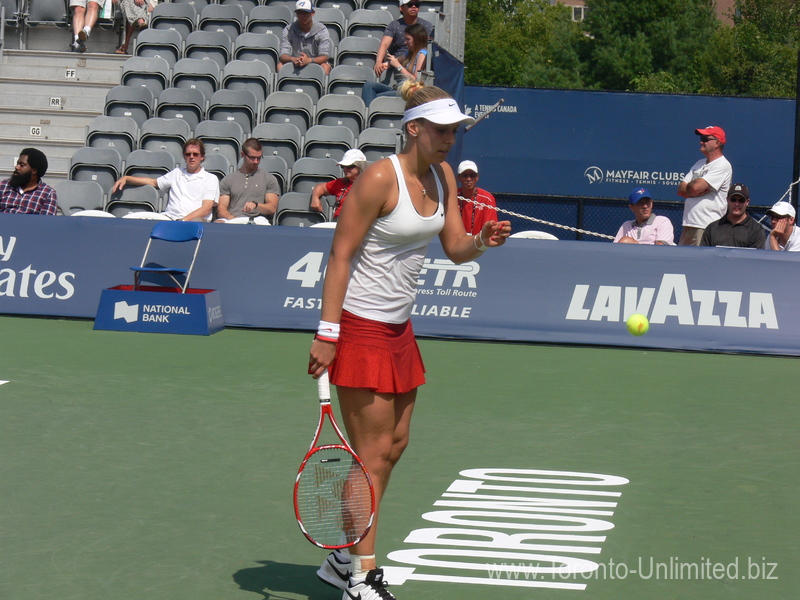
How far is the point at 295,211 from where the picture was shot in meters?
13.5

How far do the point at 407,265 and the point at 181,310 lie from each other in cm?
703

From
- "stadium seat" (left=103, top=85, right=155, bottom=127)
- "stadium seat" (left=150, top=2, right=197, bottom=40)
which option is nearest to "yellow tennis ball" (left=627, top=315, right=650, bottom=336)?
"stadium seat" (left=103, top=85, right=155, bottom=127)

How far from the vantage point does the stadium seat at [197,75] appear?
16.0m

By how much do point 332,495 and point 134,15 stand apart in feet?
49.1

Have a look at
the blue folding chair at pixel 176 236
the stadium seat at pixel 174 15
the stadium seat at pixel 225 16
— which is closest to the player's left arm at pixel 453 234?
the blue folding chair at pixel 176 236

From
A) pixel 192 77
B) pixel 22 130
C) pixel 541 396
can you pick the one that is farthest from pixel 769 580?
pixel 22 130

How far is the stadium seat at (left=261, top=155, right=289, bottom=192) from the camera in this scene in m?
14.1

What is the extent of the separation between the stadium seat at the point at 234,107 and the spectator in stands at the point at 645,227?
5834 mm

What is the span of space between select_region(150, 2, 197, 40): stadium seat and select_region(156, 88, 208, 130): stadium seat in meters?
2.42

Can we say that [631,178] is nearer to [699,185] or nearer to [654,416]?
[699,185]

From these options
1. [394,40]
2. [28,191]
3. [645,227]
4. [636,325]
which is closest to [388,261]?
[636,325]

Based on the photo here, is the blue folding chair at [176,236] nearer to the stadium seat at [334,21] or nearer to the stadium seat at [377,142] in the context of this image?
the stadium seat at [377,142]

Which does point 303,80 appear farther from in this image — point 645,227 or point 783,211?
point 783,211

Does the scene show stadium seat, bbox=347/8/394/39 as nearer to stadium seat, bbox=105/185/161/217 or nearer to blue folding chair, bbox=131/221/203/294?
stadium seat, bbox=105/185/161/217
